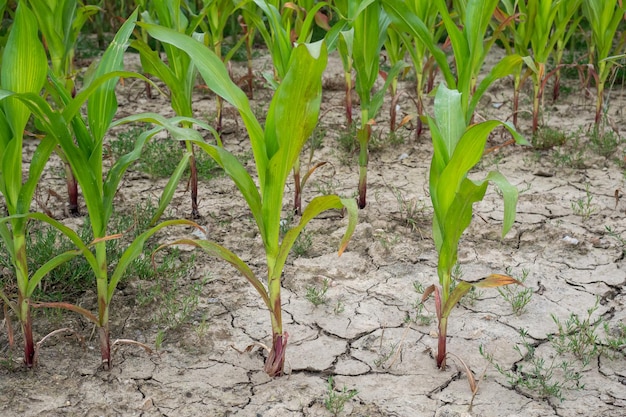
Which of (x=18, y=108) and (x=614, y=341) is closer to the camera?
(x=18, y=108)

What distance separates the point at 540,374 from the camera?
2289mm

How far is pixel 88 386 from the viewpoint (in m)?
2.26

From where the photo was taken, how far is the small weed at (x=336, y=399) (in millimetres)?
2158

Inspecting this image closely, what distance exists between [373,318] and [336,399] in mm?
491

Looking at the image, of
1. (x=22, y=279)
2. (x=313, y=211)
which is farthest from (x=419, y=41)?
(x=22, y=279)

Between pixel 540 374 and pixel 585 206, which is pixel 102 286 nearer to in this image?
pixel 540 374

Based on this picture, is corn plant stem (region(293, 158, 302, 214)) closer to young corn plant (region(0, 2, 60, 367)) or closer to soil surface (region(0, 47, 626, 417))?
soil surface (region(0, 47, 626, 417))

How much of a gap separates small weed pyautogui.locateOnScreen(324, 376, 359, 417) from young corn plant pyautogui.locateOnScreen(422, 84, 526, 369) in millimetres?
A: 324

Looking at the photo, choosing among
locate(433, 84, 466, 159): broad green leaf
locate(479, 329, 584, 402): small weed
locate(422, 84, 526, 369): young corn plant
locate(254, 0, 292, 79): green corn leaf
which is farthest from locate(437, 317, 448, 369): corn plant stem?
locate(254, 0, 292, 79): green corn leaf

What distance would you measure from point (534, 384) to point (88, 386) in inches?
50.0

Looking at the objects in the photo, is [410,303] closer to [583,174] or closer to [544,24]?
[583,174]

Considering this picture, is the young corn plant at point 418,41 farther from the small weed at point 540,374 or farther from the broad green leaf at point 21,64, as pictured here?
the broad green leaf at point 21,64

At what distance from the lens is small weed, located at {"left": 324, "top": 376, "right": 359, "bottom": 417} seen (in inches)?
85.0

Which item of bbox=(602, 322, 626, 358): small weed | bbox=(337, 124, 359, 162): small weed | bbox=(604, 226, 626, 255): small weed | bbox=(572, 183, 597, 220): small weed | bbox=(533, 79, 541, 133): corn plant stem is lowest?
bbox=(602, 322, 626, 358): small weed
